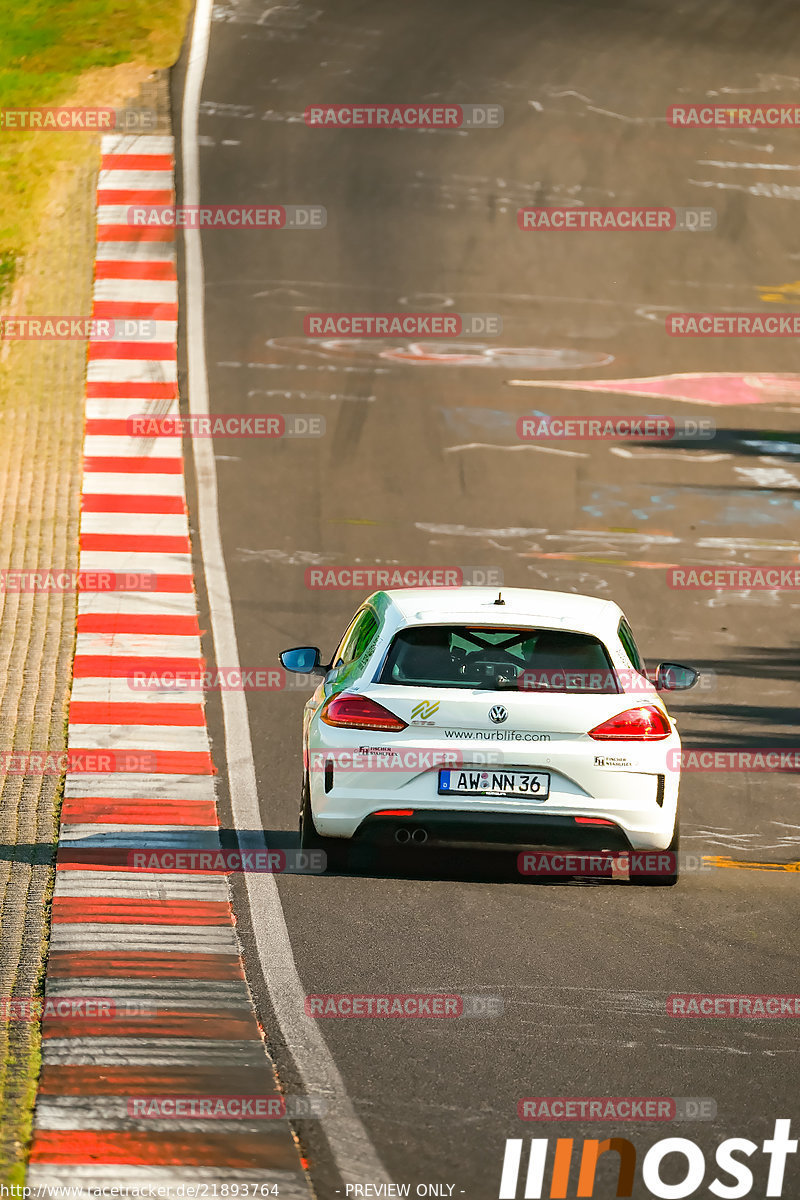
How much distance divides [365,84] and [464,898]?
78.0ft

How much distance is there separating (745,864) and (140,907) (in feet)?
13.3

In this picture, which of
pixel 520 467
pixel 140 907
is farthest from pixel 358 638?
pixel 520 467

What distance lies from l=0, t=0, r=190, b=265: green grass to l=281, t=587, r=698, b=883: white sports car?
18215 mm

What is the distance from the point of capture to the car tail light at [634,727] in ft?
29.1

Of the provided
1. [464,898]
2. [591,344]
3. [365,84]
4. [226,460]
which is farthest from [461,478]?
[365,84]

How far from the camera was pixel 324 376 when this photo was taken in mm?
22469

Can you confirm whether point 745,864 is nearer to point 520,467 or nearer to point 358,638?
point 358,638

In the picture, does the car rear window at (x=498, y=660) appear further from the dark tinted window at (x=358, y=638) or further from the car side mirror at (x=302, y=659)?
the car side mirror at (x=302, y=659)

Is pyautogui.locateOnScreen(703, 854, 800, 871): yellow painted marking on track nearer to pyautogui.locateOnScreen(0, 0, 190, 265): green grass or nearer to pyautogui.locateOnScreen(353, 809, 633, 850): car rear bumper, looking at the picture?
pyautogui.locateOnScreen(353, 809, 633, 850): car rear bumper

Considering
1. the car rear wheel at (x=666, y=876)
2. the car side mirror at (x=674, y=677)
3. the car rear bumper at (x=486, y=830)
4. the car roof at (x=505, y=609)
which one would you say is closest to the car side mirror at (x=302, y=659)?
the car roof at (x=505, y=609)

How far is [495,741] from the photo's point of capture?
880 centimetres

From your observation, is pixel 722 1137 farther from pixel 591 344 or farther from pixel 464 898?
pixel 591 344

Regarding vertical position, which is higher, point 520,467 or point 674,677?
point 520,467

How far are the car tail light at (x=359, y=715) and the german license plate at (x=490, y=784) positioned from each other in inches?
15.1
